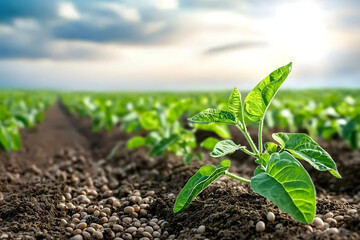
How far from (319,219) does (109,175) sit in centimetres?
294

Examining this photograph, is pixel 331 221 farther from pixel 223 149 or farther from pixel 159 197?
pixel 159 197

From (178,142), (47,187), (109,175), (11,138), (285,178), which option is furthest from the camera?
(11,138)

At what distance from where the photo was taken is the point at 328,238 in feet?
6.66

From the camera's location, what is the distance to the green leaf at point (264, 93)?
7.82ft

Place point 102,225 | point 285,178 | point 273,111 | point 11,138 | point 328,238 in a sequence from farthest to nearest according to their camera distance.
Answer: point 273,111 → point 11,138 → point 102,225 → point 285,178 → point 328,238

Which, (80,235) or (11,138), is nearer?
(80,235)

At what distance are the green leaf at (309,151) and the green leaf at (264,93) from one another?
0.66 ft

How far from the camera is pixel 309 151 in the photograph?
2314 mm

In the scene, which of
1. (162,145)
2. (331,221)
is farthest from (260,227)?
(162,145)

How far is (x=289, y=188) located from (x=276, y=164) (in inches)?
6.4

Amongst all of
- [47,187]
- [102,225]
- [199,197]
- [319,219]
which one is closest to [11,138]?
[47,187]

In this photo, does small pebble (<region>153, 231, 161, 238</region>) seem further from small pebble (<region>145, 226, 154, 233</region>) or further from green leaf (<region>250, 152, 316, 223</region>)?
green leaf (<region>250, 152, 316, 223</region>)

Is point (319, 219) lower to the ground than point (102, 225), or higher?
higher

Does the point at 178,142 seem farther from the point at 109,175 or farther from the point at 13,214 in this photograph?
the point at 13,214
